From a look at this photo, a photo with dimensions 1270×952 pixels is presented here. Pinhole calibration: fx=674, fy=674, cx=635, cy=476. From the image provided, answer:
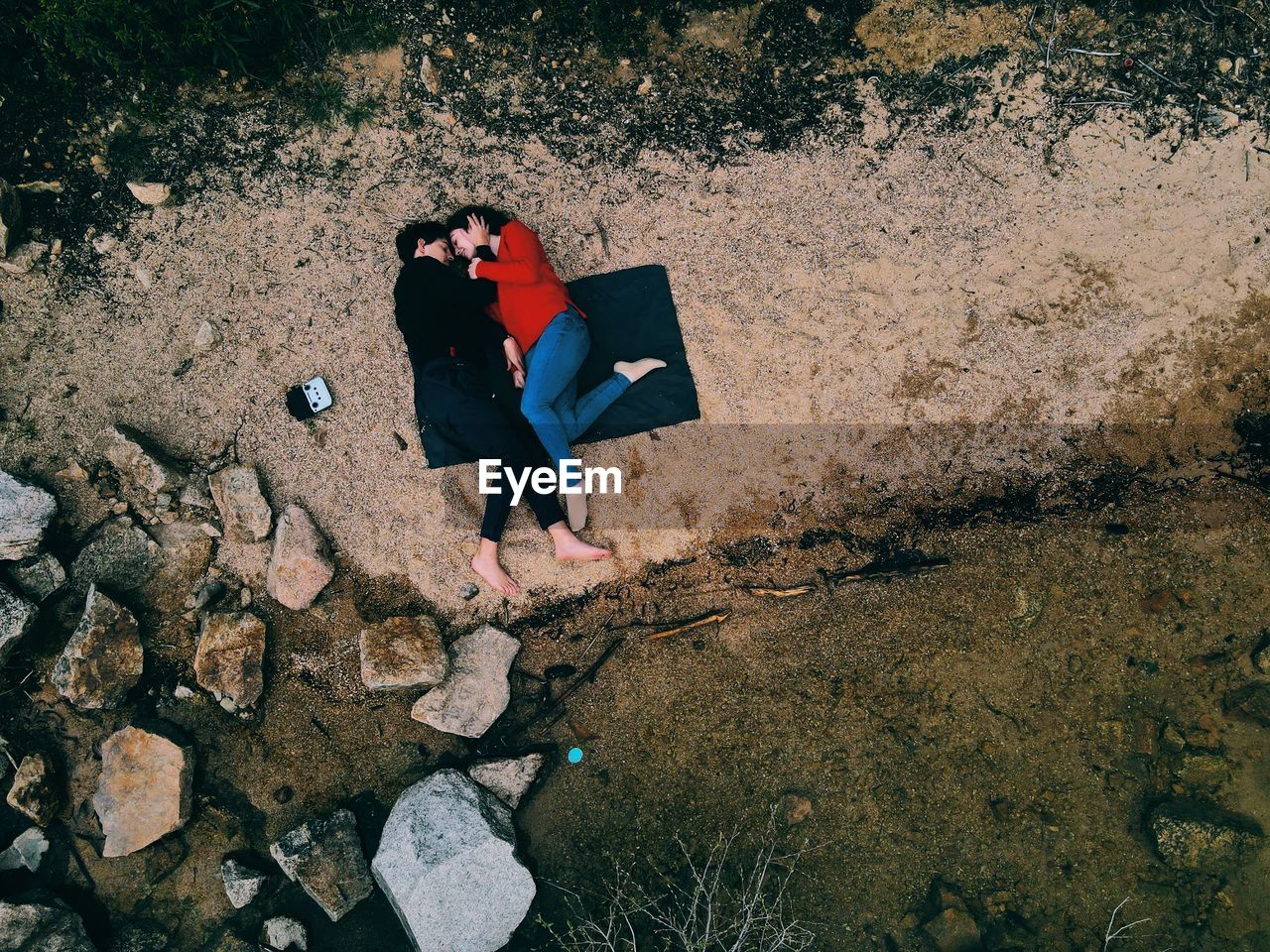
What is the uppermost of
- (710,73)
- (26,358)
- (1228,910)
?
(710,73)

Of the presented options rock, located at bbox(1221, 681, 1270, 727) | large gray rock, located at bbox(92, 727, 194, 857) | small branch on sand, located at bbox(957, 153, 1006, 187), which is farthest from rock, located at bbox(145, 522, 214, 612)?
rock, located at bbox(1221, 681, 1270, 727)

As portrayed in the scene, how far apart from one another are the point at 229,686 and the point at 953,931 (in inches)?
157

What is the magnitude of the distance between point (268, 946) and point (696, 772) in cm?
237

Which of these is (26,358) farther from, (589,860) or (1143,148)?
(1143,148)

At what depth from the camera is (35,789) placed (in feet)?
11.3

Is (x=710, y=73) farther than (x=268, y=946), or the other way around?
(x=710, y=73)

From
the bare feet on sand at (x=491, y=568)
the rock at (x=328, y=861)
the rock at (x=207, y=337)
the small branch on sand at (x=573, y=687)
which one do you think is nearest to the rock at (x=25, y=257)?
the rock at (x=207, y=337)

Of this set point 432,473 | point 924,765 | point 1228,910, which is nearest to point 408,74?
point 432,473

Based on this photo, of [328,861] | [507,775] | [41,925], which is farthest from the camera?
[507,775]

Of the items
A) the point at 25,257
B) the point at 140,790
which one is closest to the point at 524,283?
the point at 25,257

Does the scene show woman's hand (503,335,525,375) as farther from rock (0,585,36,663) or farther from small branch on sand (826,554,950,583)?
rock (0,585,36,663)

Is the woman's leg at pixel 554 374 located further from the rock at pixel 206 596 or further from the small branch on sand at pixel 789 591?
the rock at pixel 206 596

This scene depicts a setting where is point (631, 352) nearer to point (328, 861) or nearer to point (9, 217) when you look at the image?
point (328, 861)

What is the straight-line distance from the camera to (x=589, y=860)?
356 cm
